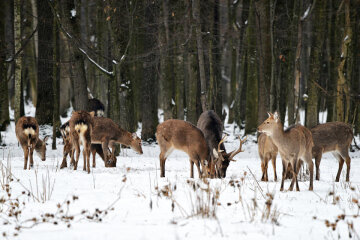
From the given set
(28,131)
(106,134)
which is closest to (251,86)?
(106,134)

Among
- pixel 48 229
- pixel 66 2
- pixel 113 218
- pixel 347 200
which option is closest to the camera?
pixel 48 229

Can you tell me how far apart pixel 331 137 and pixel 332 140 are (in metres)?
0.07

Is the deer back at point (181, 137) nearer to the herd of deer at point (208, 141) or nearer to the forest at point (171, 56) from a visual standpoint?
the herd of deer at point (208, 141)

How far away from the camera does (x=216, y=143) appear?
33.4 feet

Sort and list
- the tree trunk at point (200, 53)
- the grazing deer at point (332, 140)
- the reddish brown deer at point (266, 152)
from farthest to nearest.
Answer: the tree trunk at point (200, 53) → the grazing deer at point (332, 140) → the reddish brown deer at point (266, 152)

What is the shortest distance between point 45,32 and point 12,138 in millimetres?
4400

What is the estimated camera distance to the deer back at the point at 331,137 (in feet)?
31.2

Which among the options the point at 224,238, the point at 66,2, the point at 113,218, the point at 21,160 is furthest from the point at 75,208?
the point at 66,2

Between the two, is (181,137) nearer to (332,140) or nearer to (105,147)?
(105,147)

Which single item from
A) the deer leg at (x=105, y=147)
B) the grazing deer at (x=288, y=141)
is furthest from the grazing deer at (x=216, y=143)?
the deer leg at (x=105, y=147)

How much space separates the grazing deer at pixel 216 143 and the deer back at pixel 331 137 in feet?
5.59

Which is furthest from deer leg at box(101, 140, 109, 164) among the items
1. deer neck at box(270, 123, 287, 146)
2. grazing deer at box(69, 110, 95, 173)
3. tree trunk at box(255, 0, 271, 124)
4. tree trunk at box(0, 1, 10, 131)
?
tree trunk at box(255, 0, 271, 124)

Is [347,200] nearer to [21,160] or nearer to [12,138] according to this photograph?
[21,160]

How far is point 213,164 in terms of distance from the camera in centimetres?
Result: 953
